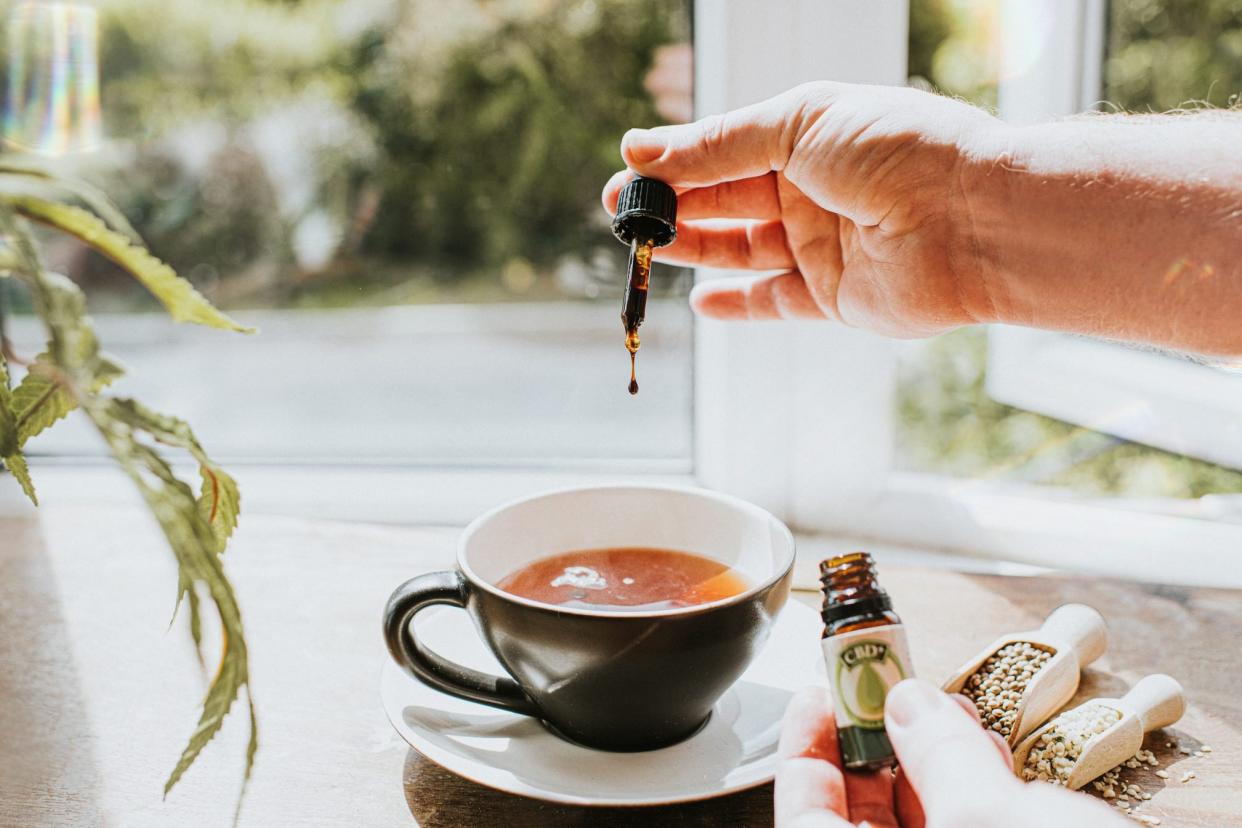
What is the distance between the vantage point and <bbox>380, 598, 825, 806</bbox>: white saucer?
23.0 inches

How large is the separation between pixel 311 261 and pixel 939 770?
1203mm

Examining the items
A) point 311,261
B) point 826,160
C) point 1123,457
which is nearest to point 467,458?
point 311,261

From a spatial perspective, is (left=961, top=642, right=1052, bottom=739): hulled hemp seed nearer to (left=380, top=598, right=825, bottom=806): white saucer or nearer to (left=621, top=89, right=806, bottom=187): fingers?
(left=380, top=598, right=825, bottom=806): white saucer

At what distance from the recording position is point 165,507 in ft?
1.24

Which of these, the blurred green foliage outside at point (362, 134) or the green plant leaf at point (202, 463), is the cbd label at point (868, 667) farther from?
the blurred green foliage outside at point (362, 134)

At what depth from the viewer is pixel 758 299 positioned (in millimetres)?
966

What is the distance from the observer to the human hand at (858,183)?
76cm

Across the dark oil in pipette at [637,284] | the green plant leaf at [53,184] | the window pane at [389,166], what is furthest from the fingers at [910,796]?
the window pane at [389,166]

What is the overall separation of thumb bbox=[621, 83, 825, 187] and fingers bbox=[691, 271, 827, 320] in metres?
0.17

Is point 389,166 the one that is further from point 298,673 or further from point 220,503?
point 220,503

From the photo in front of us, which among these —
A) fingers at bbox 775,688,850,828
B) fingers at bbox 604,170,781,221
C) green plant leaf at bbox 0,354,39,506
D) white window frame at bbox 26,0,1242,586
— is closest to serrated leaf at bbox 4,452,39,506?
green plant leaf at bbox 0,354,39,506

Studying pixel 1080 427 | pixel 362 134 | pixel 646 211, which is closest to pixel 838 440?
pixel 1080 427

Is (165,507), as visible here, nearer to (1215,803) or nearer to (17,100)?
(1215,803)

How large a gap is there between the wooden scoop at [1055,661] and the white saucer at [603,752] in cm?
13
